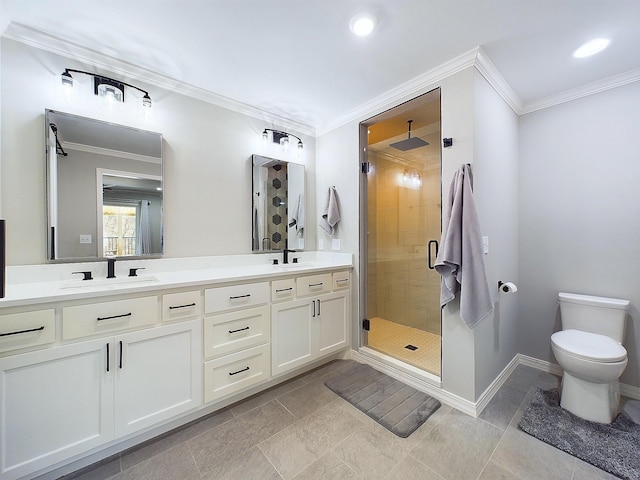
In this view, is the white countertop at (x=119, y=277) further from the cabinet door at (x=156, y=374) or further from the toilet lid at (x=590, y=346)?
the toilet lid at (x=590, y=346)

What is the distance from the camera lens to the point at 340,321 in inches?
99.0

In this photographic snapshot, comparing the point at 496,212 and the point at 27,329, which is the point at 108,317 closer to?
the point at 27,329

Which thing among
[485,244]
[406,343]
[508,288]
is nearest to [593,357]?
[508,288]

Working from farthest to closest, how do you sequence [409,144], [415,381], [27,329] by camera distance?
[409,144] → [415,381] → [27,329]

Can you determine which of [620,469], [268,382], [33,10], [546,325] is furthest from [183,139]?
[546,325]

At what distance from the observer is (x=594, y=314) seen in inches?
80.1

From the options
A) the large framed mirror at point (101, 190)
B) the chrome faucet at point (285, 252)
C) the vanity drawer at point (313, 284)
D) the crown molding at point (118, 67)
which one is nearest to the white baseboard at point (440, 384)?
the vanity drawer at point (313, 284)

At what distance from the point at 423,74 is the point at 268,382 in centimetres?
269

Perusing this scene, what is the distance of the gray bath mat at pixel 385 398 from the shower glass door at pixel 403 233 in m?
0.40

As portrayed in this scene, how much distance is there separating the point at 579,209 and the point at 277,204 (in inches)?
105

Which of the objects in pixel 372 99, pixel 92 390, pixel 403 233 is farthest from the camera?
pixel 403 233

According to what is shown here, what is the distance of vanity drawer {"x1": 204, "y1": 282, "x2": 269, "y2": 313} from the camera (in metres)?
1.71

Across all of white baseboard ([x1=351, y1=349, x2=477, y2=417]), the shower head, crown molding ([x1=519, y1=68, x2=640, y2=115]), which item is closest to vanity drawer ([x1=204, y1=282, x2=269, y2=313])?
white baseboard ([x1=351, y1=349, x2=477, y2=417])

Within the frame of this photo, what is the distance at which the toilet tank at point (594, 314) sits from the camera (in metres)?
1.94
